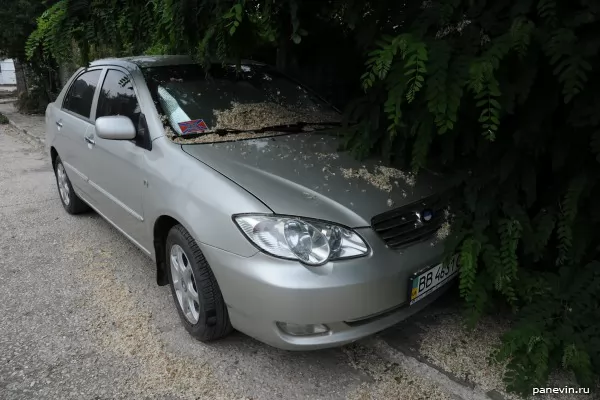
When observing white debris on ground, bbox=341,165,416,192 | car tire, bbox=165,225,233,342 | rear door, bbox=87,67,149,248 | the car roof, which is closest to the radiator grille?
white debris on ground, bbox=341,165,416,192

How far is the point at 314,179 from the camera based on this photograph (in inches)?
102

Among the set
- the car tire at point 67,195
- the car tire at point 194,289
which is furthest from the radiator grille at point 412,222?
the car tire at point 67,195

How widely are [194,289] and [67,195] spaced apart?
9.66 ft

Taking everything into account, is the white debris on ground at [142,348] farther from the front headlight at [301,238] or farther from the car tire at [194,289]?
the front headlight at [301,238]

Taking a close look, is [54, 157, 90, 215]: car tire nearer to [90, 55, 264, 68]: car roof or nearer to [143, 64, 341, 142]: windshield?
[90, 55, 264, 68]: car roof

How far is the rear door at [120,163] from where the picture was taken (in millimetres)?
3074

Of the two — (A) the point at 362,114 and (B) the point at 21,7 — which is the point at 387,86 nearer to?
(A) the point at 362,114

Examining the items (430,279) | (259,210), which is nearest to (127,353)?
(259,210)

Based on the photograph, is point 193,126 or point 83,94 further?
point 83,94

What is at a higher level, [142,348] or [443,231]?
[443,231]

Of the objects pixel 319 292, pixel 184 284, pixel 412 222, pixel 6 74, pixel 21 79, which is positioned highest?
pixel 6 74

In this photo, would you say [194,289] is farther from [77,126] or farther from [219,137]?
[77,126]

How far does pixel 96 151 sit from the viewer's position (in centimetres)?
368

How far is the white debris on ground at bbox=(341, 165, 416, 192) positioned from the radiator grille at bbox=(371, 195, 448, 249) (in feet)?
0.52
